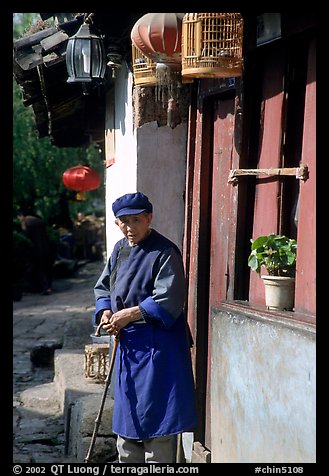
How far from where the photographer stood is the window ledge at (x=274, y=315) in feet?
14.4

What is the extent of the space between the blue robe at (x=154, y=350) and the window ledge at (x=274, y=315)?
0.38 metres

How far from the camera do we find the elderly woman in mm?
5406

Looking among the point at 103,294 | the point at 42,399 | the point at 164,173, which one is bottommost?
the point at 42,399

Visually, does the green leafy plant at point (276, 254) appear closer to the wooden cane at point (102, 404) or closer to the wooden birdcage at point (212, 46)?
the wooden birdcage at point (212, 46)

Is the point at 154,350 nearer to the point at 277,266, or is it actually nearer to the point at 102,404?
the point at 102,404

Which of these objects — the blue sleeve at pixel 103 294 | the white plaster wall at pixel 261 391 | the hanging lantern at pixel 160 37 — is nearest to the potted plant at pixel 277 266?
the white plaster wall at pixel 261 391

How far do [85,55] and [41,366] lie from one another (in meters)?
5.92

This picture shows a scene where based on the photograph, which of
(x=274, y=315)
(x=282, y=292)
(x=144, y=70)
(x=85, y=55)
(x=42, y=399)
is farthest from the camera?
(x=42, y=399)

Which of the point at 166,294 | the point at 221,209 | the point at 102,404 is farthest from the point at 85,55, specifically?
the point at 102,404

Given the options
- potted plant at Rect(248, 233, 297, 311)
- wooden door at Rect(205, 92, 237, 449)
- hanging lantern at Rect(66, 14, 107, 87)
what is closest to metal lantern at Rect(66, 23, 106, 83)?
hanging lantern at Rect(66, 14, 107, 87)

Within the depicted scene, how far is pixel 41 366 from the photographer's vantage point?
1200 centimetres

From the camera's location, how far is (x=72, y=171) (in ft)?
55.7

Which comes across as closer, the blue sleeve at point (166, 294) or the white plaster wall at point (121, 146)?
the blue sleeve at point (166, 294)
